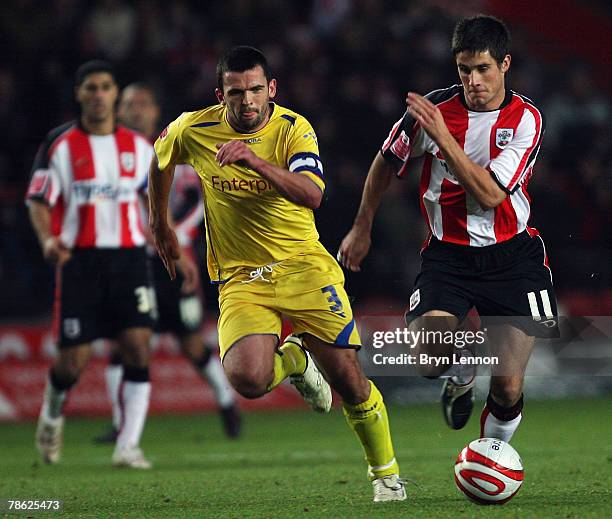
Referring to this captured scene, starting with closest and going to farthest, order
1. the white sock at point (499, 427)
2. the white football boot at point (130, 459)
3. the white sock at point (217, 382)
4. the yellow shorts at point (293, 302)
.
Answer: the yellow shorts at point (293, 302), the white sock at point (499, 427), the white football boot at point (130, 459), the white sock at point (217, 382)

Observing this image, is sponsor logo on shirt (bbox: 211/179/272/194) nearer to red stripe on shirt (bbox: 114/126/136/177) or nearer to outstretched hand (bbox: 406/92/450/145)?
outstretched hand (bbox: 406/92/450/145)

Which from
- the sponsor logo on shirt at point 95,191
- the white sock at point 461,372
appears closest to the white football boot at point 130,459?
the sponsor logo on shirt at point 95,191

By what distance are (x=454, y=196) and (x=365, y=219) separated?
457 millimetres

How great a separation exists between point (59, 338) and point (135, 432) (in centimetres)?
77

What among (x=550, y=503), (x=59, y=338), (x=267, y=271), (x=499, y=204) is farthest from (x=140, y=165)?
(x=550, y=503)

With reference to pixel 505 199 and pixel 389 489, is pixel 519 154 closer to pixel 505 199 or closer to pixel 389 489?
pixel 505 199

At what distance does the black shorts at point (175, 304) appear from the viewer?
8836 mm

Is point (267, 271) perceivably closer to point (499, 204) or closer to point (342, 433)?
point (499, 204)

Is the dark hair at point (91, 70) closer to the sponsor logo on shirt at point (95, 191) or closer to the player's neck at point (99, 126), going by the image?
the player's neck at point (99, 126)

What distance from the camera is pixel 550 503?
510cm

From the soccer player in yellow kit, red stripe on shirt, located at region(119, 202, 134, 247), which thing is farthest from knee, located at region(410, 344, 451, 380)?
red stripe on shirt, located at region(119, 202, 134, 247)

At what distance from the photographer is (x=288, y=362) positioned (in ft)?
18.4

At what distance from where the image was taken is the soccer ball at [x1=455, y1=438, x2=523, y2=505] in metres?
5.02

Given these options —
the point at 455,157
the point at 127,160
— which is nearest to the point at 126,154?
the point at 127,160
